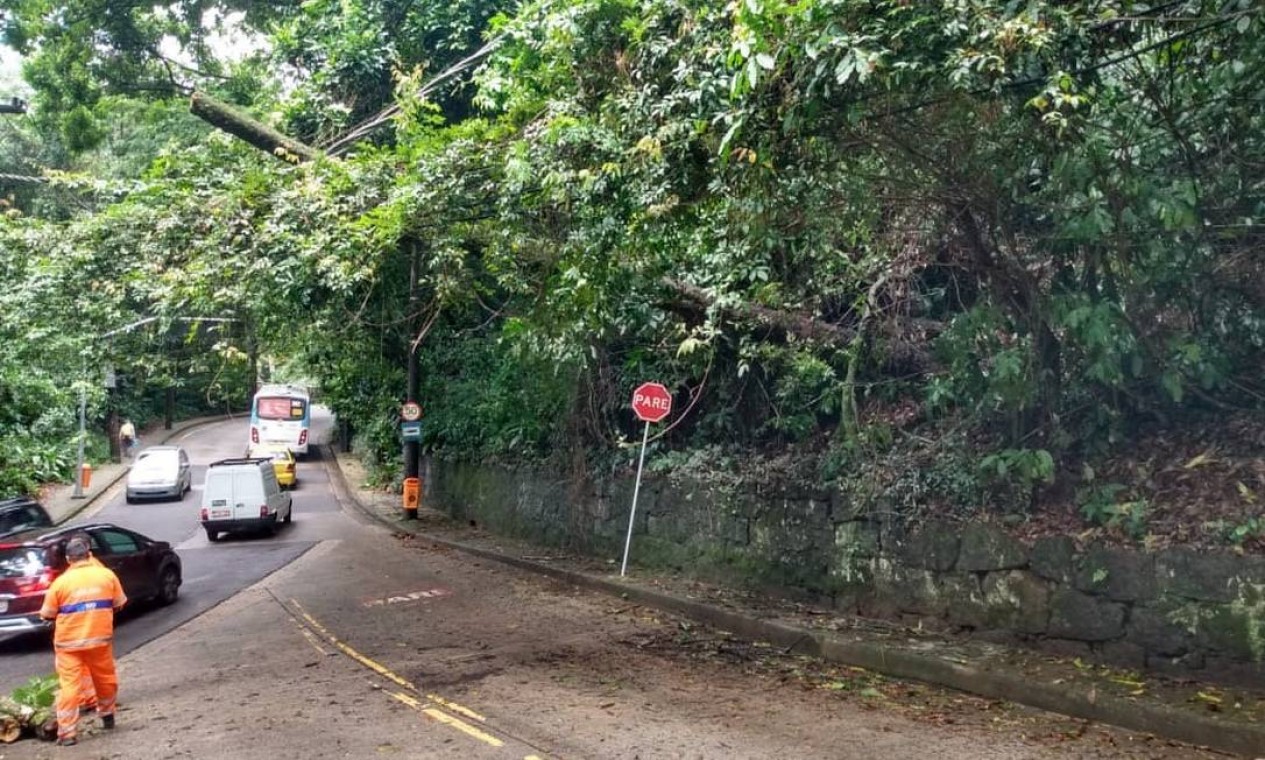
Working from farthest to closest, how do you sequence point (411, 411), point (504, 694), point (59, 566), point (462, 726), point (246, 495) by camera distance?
1. point (246, 495)
2. point (411, 411)
3. point (59, 566)
4. point (504, 694)
5. point (462, 726)

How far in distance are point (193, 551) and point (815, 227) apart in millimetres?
16862

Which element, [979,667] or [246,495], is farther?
[246,495]

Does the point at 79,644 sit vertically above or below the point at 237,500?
above

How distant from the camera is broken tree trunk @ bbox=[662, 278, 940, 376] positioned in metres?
11.2

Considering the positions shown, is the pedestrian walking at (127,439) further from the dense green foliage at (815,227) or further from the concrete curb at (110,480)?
the dense green foliage at (815,227)

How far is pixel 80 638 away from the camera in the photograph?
7.19 m

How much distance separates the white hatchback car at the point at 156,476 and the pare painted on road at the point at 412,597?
20.2 meters

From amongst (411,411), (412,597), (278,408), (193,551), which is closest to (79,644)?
(412,597)

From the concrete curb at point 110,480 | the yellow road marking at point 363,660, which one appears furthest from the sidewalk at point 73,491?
the yellow road marking at point 363,660

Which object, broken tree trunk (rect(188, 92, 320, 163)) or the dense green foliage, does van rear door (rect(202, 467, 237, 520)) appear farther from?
broken tree trunk (rect(188, 92, 320, 163))

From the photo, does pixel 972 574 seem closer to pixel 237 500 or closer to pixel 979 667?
pixel 979 667

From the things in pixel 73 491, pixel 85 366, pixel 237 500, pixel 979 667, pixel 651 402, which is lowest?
pixel 73 491

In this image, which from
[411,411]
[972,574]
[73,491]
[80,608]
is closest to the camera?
[80,608]

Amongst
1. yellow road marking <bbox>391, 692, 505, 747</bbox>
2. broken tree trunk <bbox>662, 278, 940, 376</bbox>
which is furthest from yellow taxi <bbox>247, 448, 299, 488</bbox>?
yellow road marking <bbox>391, 692, 505, 747</bbox>
